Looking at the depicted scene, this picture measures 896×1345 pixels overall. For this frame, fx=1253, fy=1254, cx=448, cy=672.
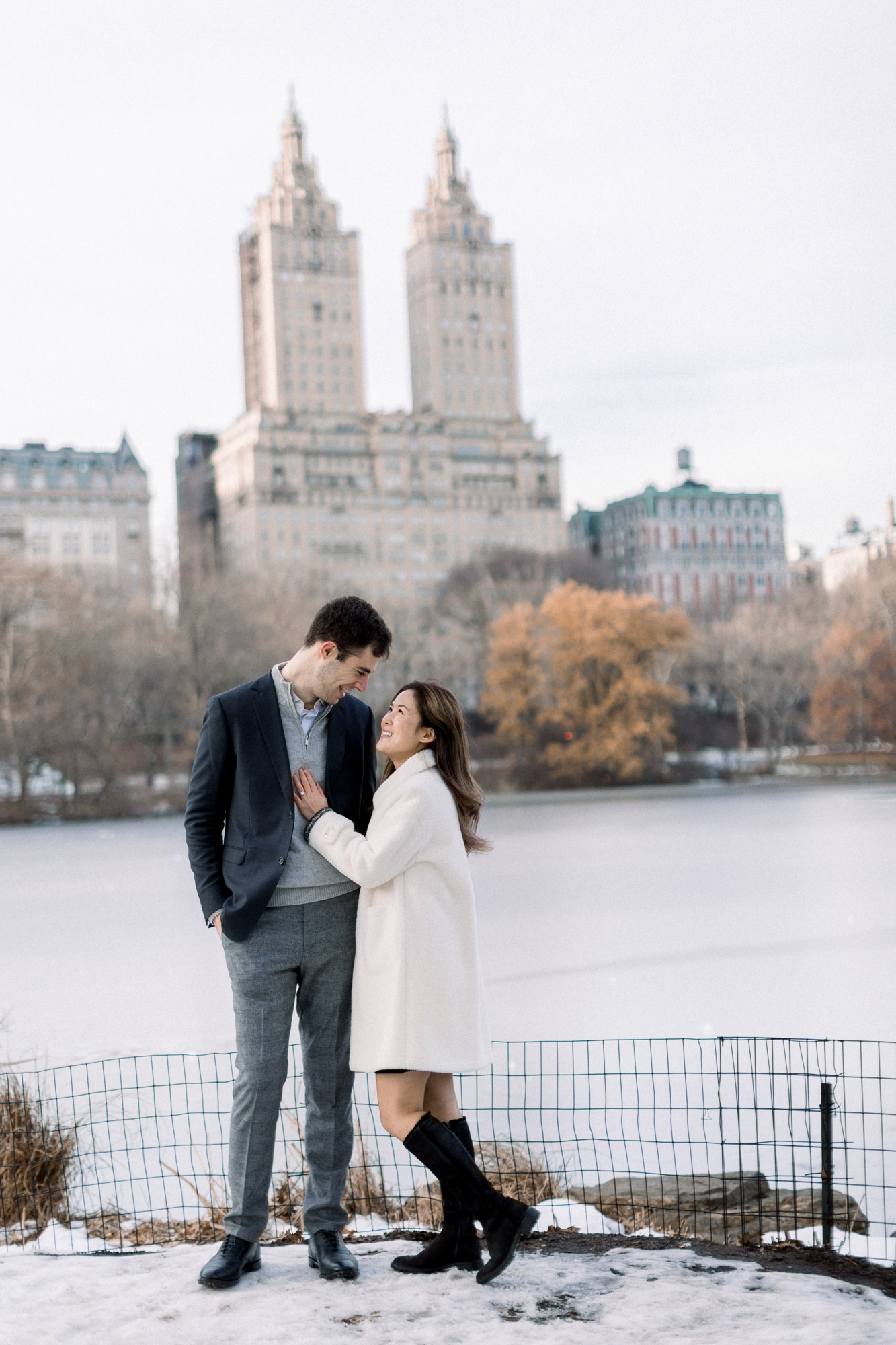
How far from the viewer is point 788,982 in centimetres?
755

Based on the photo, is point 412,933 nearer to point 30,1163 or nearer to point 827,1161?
point 827,1161

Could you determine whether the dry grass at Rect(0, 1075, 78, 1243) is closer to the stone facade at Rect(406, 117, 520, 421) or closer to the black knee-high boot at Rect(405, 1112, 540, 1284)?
the black knee-high boot at Rect(405, 1112, 540, 1284)

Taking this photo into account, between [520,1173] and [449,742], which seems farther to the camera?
[520,1173]

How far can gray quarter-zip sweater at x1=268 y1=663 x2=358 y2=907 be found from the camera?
124 inches

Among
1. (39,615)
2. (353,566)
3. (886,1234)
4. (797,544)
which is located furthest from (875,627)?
(797,544)

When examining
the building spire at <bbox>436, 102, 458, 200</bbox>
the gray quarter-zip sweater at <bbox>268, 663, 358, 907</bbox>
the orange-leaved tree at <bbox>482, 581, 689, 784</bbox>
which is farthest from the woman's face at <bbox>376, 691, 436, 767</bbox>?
the building spire at <bbox>436, 102, 458, 200</bbox>

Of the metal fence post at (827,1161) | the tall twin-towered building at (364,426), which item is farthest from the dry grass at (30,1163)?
the tall twin-towered building at (364,426)

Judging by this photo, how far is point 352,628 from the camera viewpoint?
3162 mm

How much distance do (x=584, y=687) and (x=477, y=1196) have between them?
37.1m

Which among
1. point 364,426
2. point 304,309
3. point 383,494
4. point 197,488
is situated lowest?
point 383,494

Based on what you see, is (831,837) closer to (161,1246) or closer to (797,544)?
(161,1246)

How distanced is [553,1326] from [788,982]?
518cm

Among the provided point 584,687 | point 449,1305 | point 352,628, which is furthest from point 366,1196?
point 584,687

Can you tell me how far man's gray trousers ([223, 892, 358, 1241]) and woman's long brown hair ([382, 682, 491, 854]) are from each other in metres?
0.38
